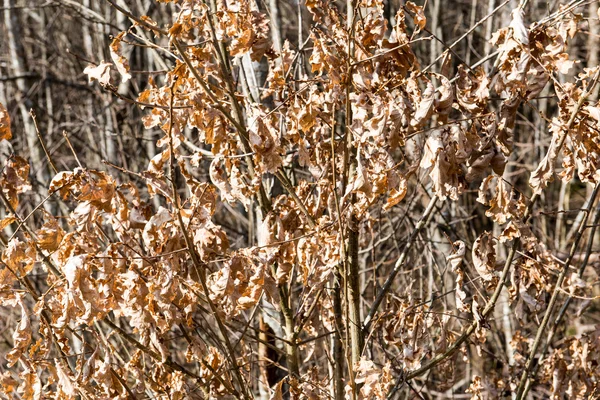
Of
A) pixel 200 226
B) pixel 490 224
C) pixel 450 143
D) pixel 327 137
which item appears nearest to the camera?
pixel 450 143

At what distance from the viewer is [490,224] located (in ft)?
23.2

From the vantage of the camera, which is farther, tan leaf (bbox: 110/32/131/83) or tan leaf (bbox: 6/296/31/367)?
tan leaf (bbox: 110/32/131/83)

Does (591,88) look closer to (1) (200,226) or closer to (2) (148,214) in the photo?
(1) (200,226)

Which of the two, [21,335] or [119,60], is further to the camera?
[119,60]

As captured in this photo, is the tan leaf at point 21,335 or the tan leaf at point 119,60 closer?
the tan leaf at point 21,335

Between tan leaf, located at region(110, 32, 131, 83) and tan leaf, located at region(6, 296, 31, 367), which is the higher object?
tan leaf, located at region(110, 32, 131, 83)

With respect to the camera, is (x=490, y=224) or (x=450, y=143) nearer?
→ (x=450, y=143)

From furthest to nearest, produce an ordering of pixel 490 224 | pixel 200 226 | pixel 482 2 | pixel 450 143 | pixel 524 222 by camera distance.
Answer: pixel 482 2, pixel 490 224, pixel 524 222, pixel 200 226, pixel 450 143

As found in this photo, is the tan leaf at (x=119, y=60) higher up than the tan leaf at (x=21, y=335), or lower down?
higher up

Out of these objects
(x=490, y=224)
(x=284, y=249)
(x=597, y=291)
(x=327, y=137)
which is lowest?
(x=597, y=291)

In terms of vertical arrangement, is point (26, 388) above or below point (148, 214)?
below

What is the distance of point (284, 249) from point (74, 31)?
34.9 feet

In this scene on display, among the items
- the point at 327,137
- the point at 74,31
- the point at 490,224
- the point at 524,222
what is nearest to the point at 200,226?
the point at 327,137

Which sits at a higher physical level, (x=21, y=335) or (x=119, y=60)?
(x=119, y=60)
